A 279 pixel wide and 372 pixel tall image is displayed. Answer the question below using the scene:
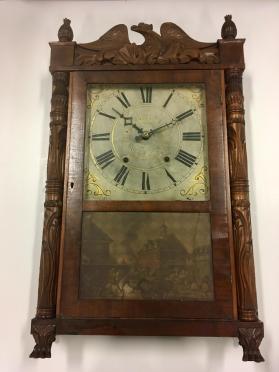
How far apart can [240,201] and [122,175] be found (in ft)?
1.08

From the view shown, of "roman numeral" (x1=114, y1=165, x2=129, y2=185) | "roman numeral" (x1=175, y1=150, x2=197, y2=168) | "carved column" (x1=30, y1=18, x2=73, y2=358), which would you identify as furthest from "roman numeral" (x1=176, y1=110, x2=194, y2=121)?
"carved column" (x1=30, y1=18, x2=73, y2=358)

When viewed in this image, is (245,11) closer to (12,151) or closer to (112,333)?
(12,151)

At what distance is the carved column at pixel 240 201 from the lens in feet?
2.88

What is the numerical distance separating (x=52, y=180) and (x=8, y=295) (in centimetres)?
37

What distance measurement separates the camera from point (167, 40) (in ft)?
3.44

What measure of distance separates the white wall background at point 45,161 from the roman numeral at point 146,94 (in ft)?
0.91

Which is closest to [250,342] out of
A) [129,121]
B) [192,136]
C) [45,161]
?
[192,136]

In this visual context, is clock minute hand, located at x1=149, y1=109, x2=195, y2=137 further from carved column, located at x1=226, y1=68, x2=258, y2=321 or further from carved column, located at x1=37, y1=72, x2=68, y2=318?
carved column, located at x1=37, y1=72, x2=68, y2=318

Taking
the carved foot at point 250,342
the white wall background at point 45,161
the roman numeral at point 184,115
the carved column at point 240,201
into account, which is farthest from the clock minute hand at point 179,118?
the carved foot at point 250,342

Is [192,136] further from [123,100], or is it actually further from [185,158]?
[123,100]

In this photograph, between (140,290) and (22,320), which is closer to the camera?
(140,290)

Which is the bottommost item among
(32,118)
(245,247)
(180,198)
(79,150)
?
(245,247)

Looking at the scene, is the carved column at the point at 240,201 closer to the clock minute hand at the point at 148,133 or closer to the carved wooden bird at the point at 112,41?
the clock minute hand at the point at 148,133

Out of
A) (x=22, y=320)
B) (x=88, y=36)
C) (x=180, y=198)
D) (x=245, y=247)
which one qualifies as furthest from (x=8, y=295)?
(x=88, y=36)
